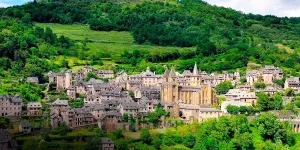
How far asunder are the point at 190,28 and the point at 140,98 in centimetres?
7159

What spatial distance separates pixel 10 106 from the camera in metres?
71.1

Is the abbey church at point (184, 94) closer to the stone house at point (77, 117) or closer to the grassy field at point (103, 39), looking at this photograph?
the stone house at point (77, 117)

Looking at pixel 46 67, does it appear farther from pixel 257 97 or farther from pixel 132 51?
pixel 257 97

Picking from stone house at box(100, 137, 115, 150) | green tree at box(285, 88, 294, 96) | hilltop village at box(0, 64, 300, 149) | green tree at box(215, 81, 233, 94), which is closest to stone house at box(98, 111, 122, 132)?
hilltop village at box(0, 64, 300, 149)

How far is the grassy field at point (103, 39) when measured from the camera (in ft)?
396

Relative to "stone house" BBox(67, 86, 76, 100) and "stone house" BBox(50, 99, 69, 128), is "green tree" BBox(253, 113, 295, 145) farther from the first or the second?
"stone house" BBox(67, 86, 76, 100)

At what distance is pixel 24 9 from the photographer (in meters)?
145

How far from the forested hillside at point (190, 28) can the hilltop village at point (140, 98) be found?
14.4 meters

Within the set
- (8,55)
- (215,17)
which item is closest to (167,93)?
(8,55)

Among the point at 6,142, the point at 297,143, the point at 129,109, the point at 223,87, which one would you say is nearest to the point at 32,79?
the point at 129,109

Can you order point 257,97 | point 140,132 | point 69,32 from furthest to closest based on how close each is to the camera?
point 69,32 → point 257,97 → point 140,132

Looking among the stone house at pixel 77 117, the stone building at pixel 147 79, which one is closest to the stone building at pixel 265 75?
the stone building at pixel 147 79

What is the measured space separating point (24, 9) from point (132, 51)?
44.0m

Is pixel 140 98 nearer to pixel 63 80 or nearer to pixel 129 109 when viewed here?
pixel 129 109
